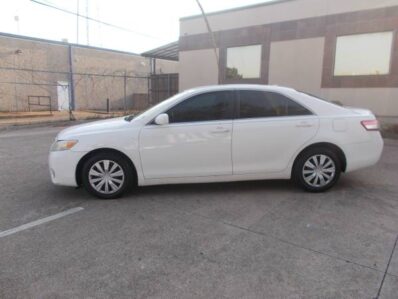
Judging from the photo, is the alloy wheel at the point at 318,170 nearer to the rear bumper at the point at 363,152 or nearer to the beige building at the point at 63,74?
the rear bumper at the point at 363,152

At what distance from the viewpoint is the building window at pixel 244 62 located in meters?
14.9

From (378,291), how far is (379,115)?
1123 cm

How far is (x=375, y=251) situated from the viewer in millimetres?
3160

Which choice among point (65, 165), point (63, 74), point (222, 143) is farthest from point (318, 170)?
point (63, 74)

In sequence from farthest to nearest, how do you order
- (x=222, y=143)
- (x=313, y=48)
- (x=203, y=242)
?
(x=313, y=48), (x=222, y=143), (x=203, y=242)

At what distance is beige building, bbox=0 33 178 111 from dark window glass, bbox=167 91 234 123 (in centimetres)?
1440

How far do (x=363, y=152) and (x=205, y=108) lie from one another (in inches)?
93.9

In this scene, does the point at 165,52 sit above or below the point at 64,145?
above

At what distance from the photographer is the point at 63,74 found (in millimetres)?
23312

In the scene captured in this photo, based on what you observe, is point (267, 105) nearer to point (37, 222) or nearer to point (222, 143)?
point (222, 143)

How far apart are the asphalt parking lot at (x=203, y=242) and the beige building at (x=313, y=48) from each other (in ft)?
27.8

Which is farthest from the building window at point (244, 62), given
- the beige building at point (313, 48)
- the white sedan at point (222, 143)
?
the white sedan at point (222, 143)

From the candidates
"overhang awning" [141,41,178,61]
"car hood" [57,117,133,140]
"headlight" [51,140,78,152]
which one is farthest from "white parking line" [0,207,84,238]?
"overhang awning" [141,41,178,61]

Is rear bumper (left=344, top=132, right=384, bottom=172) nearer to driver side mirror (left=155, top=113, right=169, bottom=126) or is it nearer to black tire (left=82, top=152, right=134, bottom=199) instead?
driver side mirror (left=155, top=113, right=169, bottom=126)
